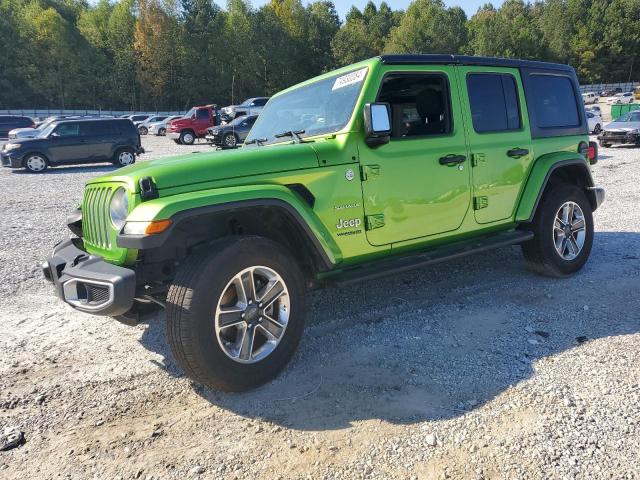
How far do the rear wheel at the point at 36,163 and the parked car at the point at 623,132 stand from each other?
798 inches

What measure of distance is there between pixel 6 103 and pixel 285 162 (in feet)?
219

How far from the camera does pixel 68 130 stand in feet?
53.0

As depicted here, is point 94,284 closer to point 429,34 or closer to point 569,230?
point 569,230

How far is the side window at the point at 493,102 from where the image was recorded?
4.15 meters

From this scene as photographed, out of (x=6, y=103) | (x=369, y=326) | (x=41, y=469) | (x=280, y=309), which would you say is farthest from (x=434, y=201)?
(x=6, y=103)

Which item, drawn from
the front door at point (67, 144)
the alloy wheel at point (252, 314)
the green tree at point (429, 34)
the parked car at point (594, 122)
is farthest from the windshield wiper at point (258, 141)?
the green tree at point (429, 34)

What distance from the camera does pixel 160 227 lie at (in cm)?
263

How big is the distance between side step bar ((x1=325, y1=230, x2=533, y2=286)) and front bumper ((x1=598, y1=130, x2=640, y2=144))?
16.9m

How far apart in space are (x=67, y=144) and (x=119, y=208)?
1531cm

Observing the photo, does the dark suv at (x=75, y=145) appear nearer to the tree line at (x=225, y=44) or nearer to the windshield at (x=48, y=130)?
the windshield at (x=48, y=130)

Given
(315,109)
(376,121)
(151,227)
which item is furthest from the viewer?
(315,109)

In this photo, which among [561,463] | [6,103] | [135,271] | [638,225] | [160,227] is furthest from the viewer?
[6,103]

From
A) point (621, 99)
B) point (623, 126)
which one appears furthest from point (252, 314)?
point (621, 99)

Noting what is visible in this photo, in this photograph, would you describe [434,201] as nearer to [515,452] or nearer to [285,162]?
[285,162]
